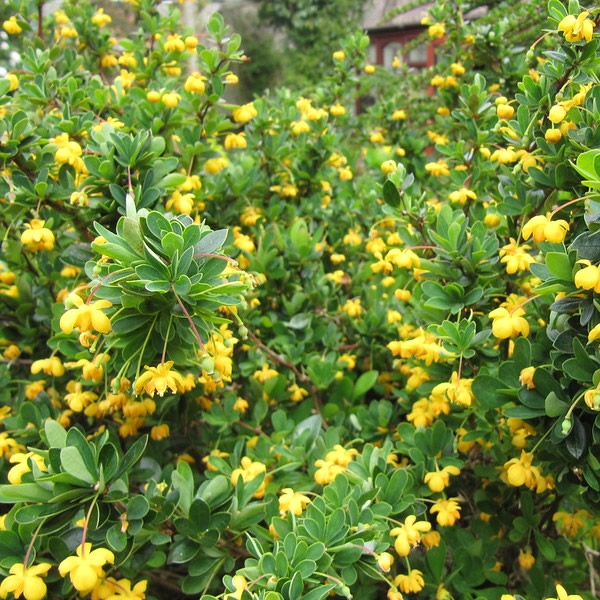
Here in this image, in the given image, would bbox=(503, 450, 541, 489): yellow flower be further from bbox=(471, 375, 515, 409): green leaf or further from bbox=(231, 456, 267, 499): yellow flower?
bbox=(231, 456, 267, 499): yellow flower

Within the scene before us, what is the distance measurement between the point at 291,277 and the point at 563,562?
160 cm

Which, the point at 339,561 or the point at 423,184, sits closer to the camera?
the point at 339,561

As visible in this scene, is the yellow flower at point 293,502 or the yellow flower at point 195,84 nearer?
the yellow flower at point 293,502

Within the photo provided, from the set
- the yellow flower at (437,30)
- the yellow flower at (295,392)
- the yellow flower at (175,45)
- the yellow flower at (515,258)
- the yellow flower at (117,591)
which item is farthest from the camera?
the yellow flower at (437,30)

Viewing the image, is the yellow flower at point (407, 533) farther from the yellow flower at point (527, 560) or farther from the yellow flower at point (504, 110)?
the yellow flower at point (504, 110)

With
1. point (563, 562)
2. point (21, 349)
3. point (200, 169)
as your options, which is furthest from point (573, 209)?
point (21, 349)

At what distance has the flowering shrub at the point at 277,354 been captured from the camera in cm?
123

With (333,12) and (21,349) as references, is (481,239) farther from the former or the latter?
(333,12)

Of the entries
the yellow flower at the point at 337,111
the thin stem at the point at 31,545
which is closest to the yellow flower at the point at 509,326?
the thin stem at the point at 31,545

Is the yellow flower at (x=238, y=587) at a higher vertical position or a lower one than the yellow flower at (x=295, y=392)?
higher

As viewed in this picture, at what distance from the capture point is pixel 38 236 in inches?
65.7

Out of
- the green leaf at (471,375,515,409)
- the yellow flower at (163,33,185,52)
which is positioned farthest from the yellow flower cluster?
the yellow flower at (163,33,185,52)

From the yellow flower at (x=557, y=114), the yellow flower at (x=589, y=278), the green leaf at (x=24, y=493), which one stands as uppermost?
the yellow flower at (x=557, y=114)

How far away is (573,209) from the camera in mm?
1486
